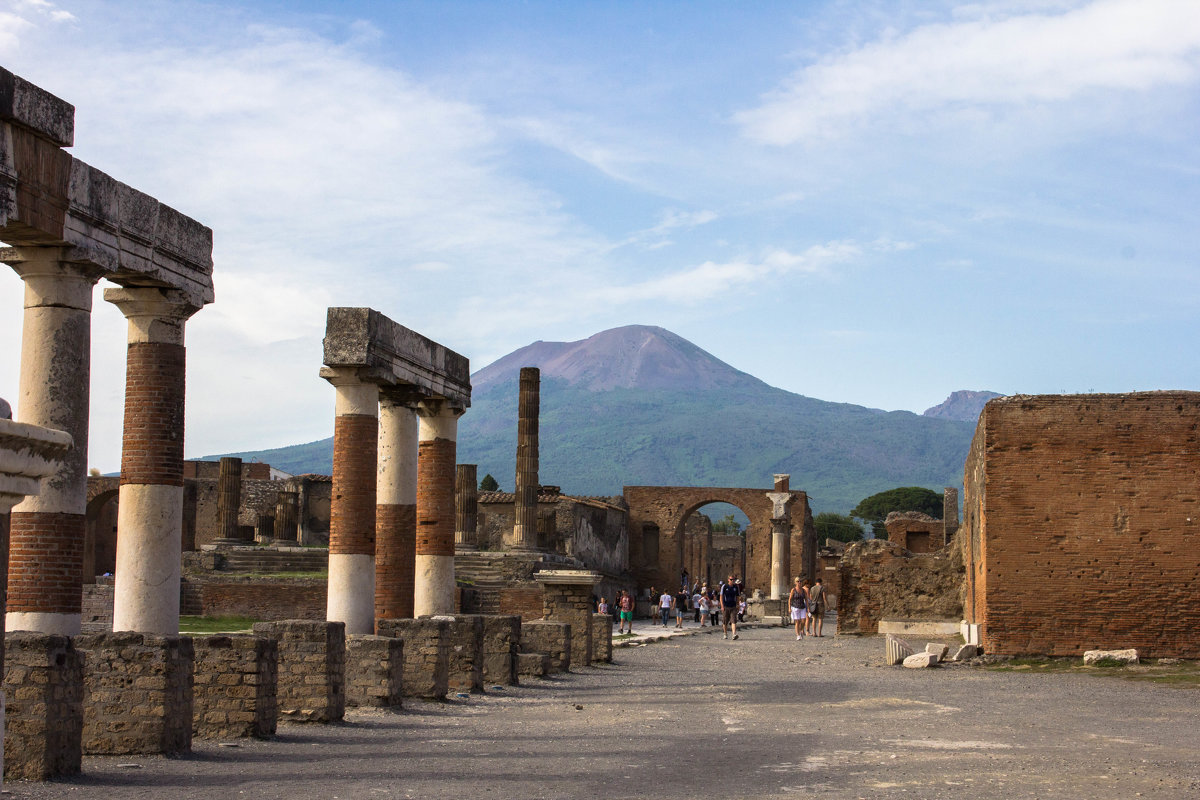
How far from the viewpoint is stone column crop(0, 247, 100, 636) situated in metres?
9.69

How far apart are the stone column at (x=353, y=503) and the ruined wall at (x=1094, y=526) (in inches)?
348

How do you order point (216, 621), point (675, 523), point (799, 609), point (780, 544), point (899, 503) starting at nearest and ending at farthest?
point (216, 621), point (799, 609), point (780, 544), point (675, 523), point (899, 503)

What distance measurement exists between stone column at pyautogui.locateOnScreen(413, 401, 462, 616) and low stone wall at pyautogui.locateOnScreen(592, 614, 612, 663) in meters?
4.67

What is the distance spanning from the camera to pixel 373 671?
42.4 ft

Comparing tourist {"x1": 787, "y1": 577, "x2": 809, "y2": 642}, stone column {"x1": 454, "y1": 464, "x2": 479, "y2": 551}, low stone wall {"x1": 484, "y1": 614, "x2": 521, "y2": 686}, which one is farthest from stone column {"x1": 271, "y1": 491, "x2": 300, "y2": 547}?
low stone wall {"x1": 484, "y1": 614, "x2": 521, "y2": 686}

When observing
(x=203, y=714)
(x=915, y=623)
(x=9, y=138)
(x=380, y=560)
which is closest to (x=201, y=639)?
(x=203, y=714)

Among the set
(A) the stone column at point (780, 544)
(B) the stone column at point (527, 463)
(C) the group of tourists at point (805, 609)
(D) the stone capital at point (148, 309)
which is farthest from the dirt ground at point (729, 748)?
(A) the stone column at point (780, 544)

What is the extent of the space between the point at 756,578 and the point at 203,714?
5093 centimetres

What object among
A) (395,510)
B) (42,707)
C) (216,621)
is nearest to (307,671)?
(42,707)

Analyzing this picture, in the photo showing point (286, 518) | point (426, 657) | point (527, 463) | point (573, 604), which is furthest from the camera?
point (286, 518)

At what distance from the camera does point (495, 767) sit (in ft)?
29.9

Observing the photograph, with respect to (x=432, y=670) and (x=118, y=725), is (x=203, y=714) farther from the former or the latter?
(x=432, y=670)

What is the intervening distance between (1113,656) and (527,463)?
800 inches

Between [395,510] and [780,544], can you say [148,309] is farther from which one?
[780,544]
